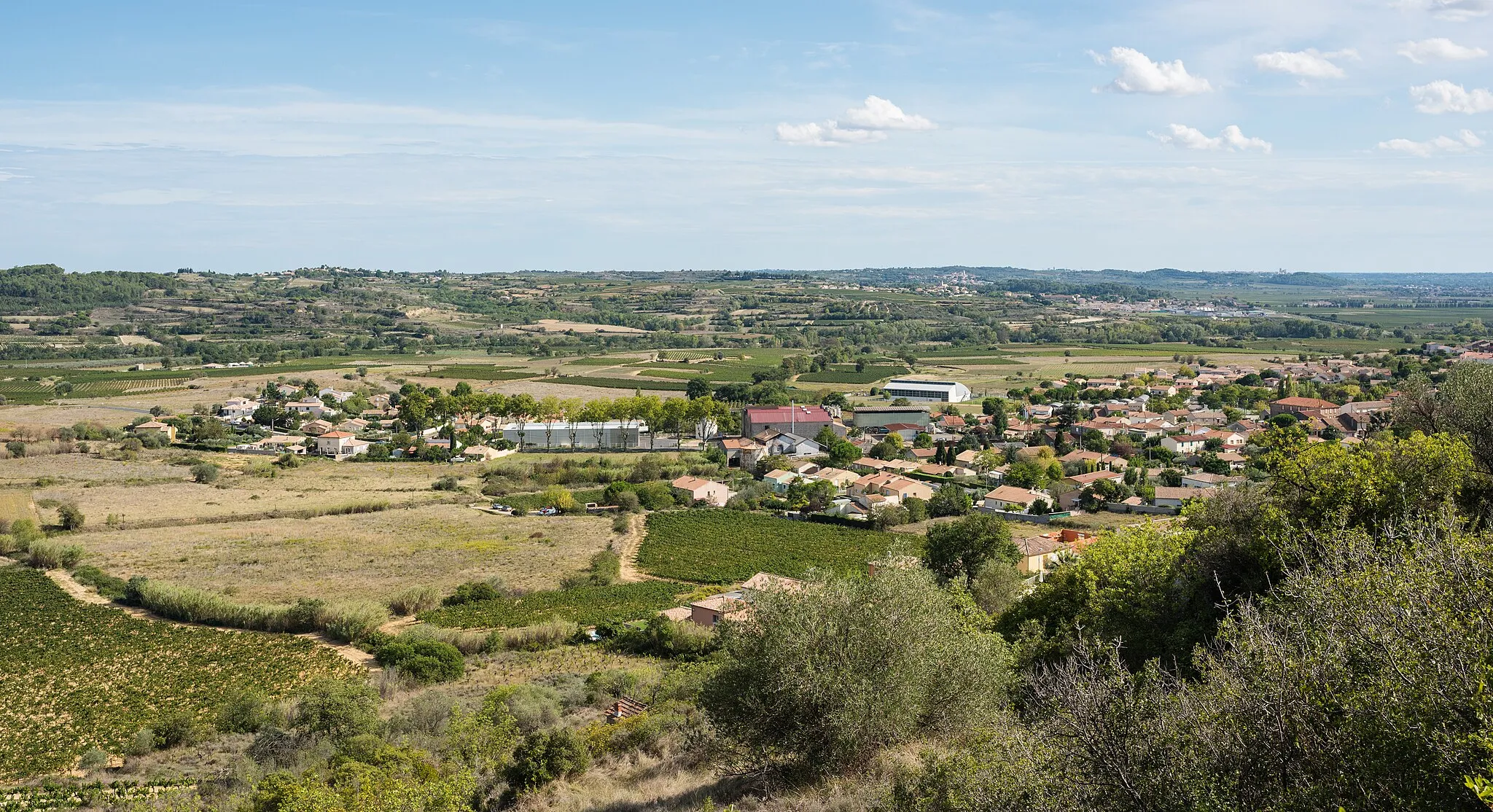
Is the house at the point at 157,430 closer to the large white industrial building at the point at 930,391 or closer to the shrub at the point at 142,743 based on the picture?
the large white industrial building at the point at 930,391

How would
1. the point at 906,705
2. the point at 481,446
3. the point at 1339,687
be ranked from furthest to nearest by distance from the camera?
1. the point at 481,446
2. the point at 906,705
3. the point at 1339,687

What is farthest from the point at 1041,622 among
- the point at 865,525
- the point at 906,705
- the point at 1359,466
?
the point at 865,525

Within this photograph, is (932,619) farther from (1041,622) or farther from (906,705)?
(1041,622)

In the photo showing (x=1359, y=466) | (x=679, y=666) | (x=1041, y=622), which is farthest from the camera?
(x=679, y=666)

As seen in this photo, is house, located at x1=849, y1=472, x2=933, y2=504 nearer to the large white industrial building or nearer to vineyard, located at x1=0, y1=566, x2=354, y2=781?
vineyard, located at x1=0, y1=566, x2=354, y2=781

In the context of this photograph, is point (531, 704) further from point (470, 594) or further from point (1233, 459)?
point (1233, 459)

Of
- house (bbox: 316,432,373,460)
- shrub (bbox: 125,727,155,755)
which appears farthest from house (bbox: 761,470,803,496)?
shrub (bbox: 125,727,155,755)
